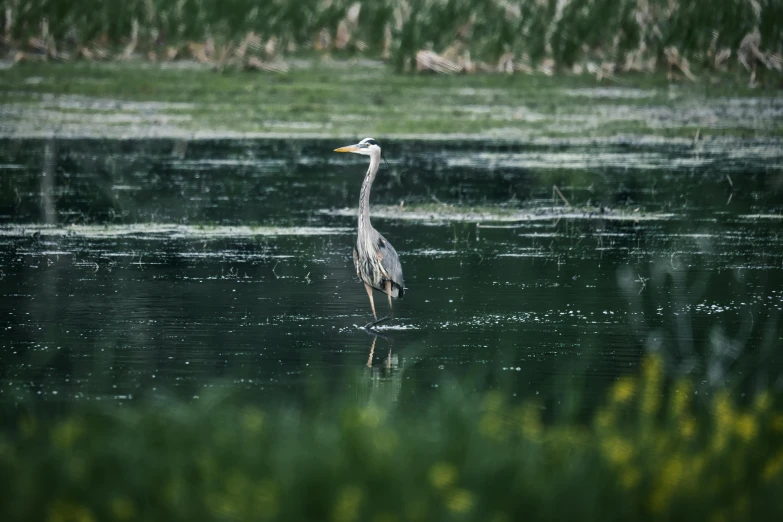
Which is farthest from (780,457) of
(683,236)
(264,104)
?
(264,104)

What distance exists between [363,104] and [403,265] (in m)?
12.8

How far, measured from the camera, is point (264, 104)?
2441 cm

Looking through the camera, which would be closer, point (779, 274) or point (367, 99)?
point (779, 274)

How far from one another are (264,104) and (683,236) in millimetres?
12460

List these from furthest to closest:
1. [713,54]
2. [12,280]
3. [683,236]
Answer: [713,54]
[683,236]
[12,280]

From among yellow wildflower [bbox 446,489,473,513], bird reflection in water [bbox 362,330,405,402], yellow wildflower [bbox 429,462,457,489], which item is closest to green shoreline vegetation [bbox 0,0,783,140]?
bird reflection in water [bbox 362,330,405,402]

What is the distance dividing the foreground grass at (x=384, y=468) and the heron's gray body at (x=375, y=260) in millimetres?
3895

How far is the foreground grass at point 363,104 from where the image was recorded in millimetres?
21688

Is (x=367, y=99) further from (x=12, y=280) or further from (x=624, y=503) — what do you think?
(x=624, y=503)

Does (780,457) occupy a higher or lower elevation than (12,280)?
higher

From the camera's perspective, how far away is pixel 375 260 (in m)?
9.74

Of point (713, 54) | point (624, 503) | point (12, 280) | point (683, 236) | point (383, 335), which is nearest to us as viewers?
point (624, 503)

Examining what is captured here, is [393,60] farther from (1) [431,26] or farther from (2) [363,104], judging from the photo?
(2) [363,104]

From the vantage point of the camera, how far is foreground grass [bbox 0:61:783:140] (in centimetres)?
2169
